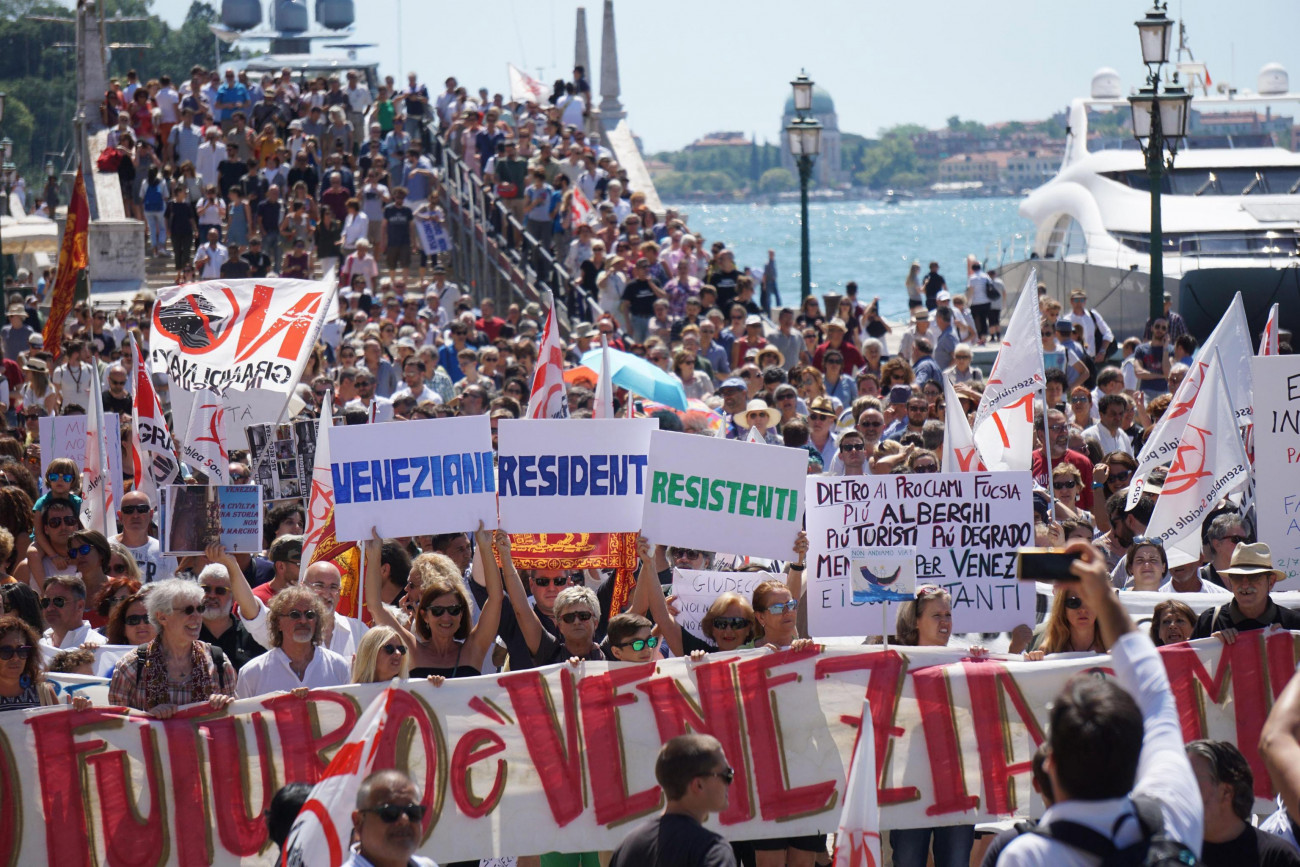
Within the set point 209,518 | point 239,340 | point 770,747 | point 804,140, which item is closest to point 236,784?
point 209,518

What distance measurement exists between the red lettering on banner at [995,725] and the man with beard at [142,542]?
435 cm

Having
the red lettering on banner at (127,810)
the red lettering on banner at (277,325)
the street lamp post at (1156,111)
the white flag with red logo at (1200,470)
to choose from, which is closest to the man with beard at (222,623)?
the red lettering on banner at (127,810)

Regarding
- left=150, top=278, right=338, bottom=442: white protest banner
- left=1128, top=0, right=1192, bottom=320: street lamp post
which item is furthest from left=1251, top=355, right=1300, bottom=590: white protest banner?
left=1128, top=0, right=1192, bottom=320: street lamp post

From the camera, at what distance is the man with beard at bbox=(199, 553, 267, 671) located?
739 centimetres

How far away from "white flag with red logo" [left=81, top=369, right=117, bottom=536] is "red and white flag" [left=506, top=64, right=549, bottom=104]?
22.8 metres

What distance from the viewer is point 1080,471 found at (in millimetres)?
10766

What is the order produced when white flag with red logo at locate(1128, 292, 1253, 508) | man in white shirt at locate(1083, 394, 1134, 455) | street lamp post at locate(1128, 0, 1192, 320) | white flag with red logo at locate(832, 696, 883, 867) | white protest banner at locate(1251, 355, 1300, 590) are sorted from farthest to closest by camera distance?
street lamp post at locate(1128, 0, 1192, 320) → man in white shirt at locate(1083, 394, 1134, 455) → white flag with red logo at locate(1128, 292, 1253, 508) → white protest banner at locate(1251, 355, 1300, 590) → white flag with red logo at locate(832, 696, 883, 867)

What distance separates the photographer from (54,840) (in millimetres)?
6375

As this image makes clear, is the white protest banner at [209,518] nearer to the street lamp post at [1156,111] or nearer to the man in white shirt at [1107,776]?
the man in white shirt at [1107,776]

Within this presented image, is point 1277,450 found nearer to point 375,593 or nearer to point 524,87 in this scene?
point 375,593

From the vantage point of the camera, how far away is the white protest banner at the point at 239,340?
10.2 meters

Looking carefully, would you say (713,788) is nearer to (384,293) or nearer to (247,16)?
(384,293)

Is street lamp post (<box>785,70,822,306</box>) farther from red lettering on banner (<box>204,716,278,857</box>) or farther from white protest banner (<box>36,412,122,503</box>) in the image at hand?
red lettering on banner (<box>204,716,278,857</box>)

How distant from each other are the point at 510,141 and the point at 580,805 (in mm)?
19055
